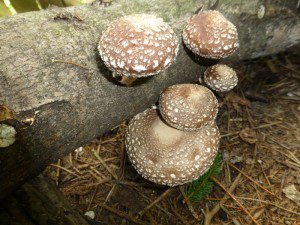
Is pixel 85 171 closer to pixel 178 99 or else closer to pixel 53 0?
pixel 178 99

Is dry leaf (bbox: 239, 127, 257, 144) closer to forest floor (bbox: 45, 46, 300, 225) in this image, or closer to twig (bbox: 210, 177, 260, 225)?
forest floor (bbox: 45, 46, 300, 225)

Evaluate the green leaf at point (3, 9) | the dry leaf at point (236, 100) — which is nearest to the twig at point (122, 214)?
the dry leaf at point (236, 100)

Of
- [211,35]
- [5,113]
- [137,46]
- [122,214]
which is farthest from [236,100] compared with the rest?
[5,113]

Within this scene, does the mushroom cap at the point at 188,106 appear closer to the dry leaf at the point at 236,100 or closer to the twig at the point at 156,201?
the twig at the point at 156,201

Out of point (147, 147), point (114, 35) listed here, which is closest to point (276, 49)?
point (147, 147)

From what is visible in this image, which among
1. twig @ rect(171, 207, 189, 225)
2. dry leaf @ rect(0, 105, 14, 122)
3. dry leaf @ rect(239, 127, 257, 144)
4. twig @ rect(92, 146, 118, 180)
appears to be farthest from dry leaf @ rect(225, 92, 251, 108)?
dry leaf @ rect(0, 105, 14, 122)
